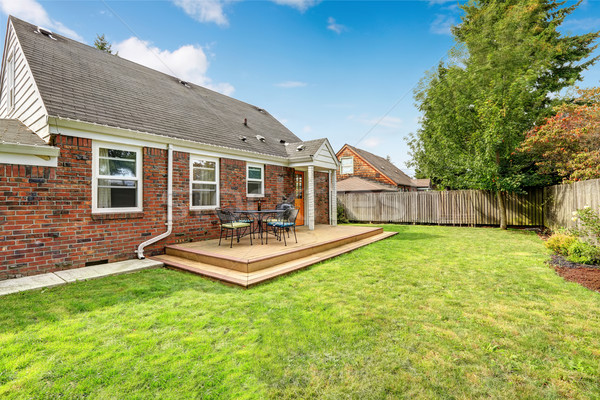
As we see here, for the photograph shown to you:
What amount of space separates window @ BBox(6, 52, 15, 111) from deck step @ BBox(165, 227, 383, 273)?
599 centimetres

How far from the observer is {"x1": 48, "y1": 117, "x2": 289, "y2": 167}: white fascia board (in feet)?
16.4

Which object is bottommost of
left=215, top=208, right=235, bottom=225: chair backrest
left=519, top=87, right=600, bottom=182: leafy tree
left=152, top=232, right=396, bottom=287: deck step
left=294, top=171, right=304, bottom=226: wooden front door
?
left=152, top=232, right=396, bottom=287: deck step

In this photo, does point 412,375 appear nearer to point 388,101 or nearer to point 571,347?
point 571,347

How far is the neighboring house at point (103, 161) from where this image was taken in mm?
4680

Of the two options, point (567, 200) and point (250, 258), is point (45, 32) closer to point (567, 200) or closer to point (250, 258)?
point (250, 258)

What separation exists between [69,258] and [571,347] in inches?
302

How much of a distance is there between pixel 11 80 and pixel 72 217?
5.48 meters

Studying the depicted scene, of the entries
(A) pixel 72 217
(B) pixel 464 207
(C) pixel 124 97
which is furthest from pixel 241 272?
(B) pixel 464 207

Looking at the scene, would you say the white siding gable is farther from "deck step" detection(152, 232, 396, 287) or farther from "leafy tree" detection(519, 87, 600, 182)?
"leafy tree" detection(519, 87, 600, 182)

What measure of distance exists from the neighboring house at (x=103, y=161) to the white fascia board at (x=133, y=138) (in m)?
0.02

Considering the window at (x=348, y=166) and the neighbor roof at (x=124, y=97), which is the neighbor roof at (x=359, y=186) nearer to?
the window at (x=348, y=166)

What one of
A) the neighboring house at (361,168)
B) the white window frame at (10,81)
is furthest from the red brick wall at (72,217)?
the neighboring house at (361,168)

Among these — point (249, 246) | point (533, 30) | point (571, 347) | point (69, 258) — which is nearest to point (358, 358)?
point (571, 347)

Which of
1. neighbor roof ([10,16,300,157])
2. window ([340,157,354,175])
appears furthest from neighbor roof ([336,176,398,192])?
neighbor roof ([10,16,300,157])
